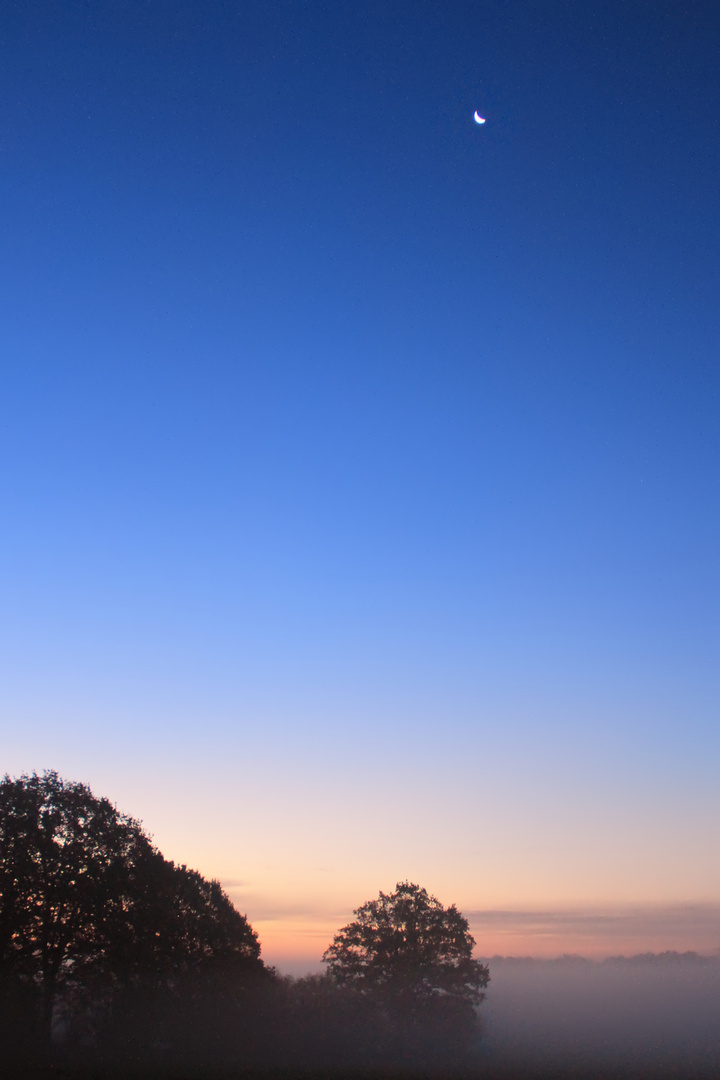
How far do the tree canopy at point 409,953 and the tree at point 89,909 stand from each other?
66.9 ft

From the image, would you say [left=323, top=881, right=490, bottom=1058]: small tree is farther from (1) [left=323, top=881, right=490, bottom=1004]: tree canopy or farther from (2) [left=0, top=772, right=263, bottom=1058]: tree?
(2) [left=0, top=772, right=263, bottom=1058]: tree

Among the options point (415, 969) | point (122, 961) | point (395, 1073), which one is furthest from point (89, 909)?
point (415, 969)

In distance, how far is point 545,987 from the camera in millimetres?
152375

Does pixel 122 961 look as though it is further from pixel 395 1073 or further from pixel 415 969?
pixel 415 969

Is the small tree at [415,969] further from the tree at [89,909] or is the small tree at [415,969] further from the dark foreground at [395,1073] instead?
the tree at [89,909]

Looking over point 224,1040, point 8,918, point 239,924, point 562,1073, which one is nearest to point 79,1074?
point 8,918

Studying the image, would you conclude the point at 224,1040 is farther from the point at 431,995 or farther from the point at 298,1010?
the point at 431,995

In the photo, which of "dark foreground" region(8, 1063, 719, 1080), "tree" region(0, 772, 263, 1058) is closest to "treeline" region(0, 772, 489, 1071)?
"tree" region(0, 772, 263, 1058)

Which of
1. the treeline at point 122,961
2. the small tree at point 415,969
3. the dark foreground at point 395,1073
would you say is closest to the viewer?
the dark foreground at point 395,1073

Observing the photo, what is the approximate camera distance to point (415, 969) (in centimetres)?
6172

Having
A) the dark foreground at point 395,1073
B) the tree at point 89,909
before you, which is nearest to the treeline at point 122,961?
the tree at point 89,909

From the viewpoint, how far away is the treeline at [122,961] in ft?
124

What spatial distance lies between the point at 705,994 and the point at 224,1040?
158 metres

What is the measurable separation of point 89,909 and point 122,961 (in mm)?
3261
